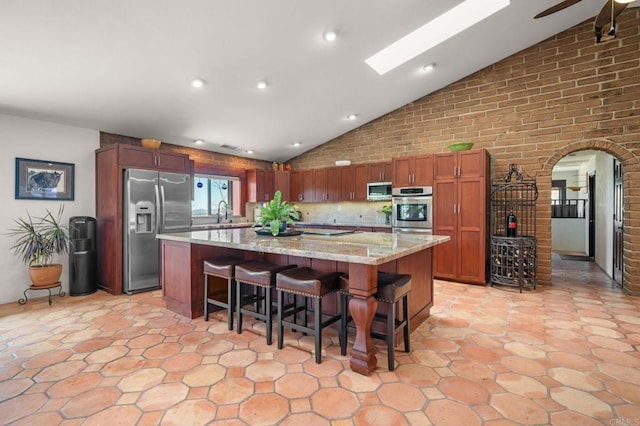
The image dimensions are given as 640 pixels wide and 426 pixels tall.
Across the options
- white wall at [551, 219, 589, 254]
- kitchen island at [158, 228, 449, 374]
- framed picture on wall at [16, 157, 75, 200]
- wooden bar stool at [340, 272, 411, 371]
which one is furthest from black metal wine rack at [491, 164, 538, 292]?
framed picture on wall at [16, 157, 75, 200]

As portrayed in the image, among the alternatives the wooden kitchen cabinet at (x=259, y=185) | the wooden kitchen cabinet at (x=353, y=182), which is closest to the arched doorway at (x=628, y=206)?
the wooden kitchen cabinet at (x=353, y=182)

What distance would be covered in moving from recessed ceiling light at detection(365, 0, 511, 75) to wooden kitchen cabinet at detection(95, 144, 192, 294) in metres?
3.38

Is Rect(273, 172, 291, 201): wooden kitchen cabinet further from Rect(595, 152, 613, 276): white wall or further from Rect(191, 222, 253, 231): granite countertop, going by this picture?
Rect(595, 152, 613, 276): white wall

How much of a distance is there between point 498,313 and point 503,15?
3475 millimetres

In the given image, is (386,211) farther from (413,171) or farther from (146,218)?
(146,218)

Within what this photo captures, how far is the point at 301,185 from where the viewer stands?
690cm

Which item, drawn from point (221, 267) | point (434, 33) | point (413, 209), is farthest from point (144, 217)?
point (434, 33)

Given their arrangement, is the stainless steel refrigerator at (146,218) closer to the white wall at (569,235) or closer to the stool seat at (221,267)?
the stool seat at (221,267)

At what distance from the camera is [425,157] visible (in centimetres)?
492

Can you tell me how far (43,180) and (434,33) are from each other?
5355 millimetres

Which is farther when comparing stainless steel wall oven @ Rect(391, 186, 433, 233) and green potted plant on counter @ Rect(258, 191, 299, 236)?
stainless steel wall oven @ Rect(391, 186, 433, 233)

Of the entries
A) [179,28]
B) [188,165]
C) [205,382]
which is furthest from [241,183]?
[205,382]

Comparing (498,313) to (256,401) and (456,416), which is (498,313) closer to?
(456,416)

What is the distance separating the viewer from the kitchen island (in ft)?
6.85
